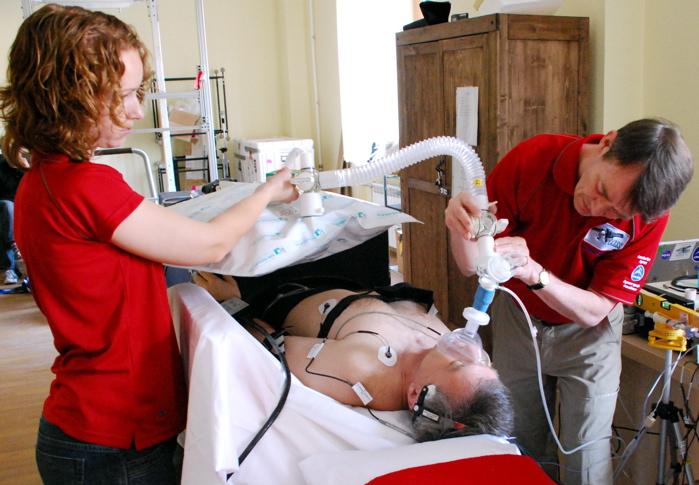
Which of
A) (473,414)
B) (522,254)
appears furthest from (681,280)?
(473,414)

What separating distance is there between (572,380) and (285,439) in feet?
2.85

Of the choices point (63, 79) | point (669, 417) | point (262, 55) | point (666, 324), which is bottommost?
point (669, 417)

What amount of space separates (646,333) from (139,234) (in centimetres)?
157

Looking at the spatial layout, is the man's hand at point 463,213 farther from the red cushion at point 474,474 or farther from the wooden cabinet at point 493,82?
the wooden cabinet at point 493,82

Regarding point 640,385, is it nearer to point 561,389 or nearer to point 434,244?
point 561,389

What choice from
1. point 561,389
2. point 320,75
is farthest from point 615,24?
point 320,75

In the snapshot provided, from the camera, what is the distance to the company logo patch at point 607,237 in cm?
140

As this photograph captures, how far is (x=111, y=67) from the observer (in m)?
0.86

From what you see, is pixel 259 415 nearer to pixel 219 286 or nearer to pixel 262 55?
pixel 219 286

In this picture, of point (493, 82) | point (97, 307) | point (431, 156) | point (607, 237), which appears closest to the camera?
point (97, 307)

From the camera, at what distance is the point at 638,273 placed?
4.64 feet

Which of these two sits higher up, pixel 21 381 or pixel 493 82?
pixel 493 82

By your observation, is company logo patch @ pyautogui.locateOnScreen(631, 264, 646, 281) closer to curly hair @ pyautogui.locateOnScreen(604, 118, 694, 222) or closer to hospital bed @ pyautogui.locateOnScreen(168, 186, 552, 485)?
curly hair @ pyautogui.locateOnScreen(604, 118, 694, 222)

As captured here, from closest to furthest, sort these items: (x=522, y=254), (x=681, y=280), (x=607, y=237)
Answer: (x=522, y=254) → (x=607, y=237) → (x=681, y=280)
